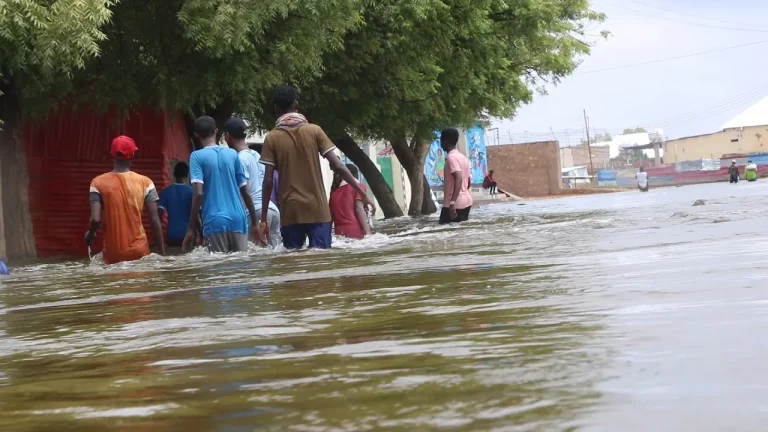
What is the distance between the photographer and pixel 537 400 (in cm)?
214

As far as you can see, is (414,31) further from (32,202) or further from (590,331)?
(590,331)

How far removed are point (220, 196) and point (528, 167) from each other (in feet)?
221

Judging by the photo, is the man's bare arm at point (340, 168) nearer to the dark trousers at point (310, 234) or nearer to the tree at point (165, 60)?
the dark trousers at point (310, 234)

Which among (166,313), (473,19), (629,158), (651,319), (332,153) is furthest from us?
(629,158)

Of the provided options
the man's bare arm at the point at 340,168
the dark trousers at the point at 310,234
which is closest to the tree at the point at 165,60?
the man's bare arm at the point at 340,168

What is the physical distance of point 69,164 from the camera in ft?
61.7

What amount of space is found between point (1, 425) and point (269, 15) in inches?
458

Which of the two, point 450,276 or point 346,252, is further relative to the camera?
point 346,252

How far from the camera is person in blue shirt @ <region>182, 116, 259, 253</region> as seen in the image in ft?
33.3

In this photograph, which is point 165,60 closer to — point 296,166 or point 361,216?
point 361,216

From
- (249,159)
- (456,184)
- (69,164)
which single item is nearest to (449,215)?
(456,184)

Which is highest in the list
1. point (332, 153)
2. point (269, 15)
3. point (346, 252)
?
point (269, 15)

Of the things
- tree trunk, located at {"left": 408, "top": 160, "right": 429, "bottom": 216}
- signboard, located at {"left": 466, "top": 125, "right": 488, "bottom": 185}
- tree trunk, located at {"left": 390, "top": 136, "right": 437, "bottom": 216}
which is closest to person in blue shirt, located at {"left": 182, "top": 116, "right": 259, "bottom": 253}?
tree trunk, located at {"left": 390, "top": 136, "right": 437, "bottom": 216}

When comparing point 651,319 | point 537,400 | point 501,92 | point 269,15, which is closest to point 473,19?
point 269,15
